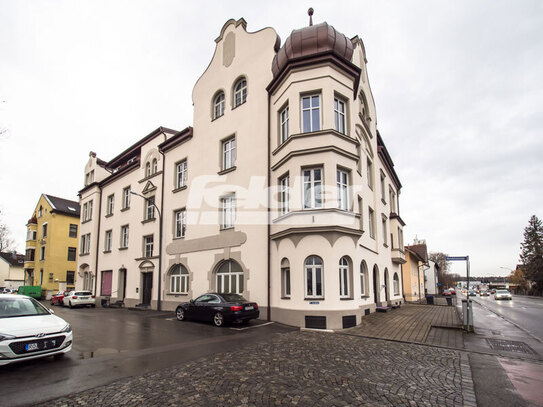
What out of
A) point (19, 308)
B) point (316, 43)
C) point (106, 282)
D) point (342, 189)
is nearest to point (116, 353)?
point (19, 308)

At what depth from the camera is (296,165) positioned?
47.5 ft

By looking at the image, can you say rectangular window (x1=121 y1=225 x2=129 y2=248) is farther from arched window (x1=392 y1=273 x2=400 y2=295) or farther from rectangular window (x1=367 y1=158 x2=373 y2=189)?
arched window (x1=392 y1=273 x2=400 y2=295)

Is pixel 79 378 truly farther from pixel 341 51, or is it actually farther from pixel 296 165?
pixel 341 51

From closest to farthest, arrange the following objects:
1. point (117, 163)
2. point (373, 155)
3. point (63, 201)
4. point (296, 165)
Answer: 1. point (296, 165)
2. point (373, 155)
3. point (117, 163)
4. point (63, 201)

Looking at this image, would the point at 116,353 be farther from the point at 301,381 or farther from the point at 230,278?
the point at 230,278

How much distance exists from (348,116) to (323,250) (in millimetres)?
6513

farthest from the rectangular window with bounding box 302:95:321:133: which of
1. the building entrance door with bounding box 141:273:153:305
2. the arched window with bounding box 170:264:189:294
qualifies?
the building entrance door with bounding box 141:273:153:305

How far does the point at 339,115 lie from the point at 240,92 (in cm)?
685

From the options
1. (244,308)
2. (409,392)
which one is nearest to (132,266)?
(244,308)

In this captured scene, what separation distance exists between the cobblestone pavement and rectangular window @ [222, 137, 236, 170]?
12.2 m

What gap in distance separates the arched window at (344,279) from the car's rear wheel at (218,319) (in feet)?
16.5

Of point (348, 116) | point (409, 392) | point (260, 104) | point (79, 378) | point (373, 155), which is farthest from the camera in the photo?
→ point (373, 155)

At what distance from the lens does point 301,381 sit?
21.0ft

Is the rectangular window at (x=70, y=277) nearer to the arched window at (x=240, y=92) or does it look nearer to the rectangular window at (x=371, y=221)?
the arched window at (x=240, y=92)
